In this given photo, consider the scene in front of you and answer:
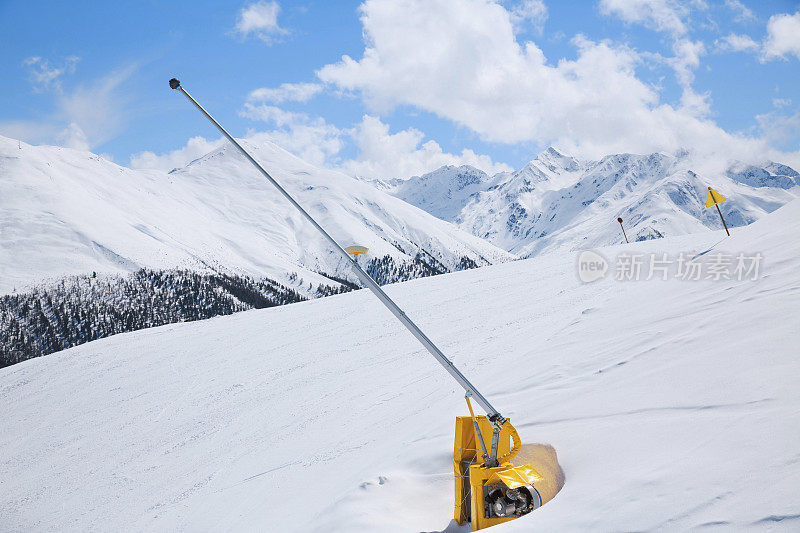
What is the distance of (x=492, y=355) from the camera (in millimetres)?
13148

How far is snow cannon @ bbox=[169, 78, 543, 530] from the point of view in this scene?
206 inches

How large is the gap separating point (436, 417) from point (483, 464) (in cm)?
405

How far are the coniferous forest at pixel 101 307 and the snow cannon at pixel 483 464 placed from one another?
525ft

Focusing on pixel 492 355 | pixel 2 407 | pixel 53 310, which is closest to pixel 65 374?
pixel 2 407

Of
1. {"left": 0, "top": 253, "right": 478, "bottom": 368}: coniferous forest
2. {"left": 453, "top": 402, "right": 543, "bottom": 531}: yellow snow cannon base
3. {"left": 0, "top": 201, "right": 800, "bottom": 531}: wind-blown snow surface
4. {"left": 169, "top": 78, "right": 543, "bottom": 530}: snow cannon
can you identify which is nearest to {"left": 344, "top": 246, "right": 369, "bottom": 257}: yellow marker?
{"left": 169, "top": 78, "right": 543, "bottom": 530}: snow cannon

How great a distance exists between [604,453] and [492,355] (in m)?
7.60

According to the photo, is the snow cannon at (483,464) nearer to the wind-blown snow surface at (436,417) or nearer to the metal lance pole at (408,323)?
the metal lance pole at (408,323)

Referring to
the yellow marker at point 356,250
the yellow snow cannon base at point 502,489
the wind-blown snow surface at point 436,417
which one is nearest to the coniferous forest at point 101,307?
the wind-blown snow surface at point 436,417

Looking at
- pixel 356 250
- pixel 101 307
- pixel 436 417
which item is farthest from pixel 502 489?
pixel 101 307

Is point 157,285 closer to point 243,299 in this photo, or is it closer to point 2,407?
point 243,299

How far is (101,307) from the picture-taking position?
164 m

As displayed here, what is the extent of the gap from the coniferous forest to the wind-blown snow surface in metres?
144

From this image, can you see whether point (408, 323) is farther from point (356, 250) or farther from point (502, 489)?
point (502, 489)

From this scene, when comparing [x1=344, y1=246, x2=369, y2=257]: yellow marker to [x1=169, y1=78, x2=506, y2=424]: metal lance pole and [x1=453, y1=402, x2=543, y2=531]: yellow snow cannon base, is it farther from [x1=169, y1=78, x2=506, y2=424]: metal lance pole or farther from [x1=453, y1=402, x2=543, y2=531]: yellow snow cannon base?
[x1=453, y1=402, x2=543, y2=531]: yellow snow cannon base
